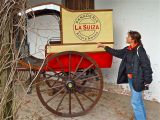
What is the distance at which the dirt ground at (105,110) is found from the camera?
292 inches

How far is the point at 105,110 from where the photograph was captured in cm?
789

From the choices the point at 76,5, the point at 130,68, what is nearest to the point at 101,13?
the point at 130,68

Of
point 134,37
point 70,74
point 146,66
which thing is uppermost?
point 134,37

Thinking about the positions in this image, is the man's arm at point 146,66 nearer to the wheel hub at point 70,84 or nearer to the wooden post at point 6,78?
the wheel hub at point 70,84

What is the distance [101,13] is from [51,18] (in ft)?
9.52

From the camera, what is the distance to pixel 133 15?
837cm

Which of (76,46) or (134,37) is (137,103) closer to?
(134,37)

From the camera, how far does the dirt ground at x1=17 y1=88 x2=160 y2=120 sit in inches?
292

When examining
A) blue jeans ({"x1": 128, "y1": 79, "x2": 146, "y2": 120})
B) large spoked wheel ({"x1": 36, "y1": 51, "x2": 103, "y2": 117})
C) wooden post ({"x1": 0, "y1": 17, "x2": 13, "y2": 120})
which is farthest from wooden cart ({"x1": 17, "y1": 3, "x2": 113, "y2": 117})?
wooden post ({"x1": 0, "y1": 17, "x2": 13, "y2": 120})

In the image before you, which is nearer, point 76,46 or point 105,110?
point 76,46

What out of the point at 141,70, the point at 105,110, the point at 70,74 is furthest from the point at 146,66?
the point at 105,110

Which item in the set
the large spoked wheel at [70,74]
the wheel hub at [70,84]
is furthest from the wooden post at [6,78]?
the wheel hub at [70,84]

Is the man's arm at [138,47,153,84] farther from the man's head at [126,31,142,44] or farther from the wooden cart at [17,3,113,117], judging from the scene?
the wooden cart at [17,3,113,117]

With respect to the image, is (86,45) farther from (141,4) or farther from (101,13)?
(141,4)
